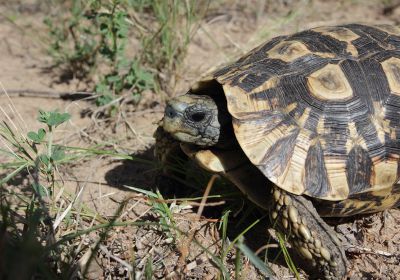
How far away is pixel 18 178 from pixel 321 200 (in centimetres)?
188

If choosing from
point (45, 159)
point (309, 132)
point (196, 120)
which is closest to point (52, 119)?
point (45, 159)

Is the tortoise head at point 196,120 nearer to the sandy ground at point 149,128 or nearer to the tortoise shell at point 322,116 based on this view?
the tortoise shell at point 322,116

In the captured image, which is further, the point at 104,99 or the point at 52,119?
the point at 104,99

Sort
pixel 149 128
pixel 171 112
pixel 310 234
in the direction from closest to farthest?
1. pixel 310 234
2. pixel 171 112
3. pixel 149 128

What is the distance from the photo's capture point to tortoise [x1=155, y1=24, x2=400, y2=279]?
231 centimetres

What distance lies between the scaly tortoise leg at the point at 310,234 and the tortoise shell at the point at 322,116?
8 cm

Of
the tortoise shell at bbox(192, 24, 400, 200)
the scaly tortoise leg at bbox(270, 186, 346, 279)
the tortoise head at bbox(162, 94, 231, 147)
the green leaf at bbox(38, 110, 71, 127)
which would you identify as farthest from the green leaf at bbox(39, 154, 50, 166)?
the scaly tortoise leg at bbox(270, 186, 346, 279)

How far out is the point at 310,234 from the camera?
228 cm

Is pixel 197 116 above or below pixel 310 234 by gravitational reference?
above

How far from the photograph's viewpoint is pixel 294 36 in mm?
2777

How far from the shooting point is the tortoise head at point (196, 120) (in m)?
2.48

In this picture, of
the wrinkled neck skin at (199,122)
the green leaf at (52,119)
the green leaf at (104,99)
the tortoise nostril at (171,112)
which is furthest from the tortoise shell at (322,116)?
the green leaf at (104,99)

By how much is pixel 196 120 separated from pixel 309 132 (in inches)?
23.1

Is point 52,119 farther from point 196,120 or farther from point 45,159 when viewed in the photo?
point 196,120
